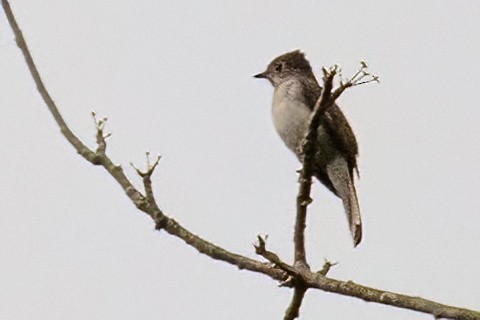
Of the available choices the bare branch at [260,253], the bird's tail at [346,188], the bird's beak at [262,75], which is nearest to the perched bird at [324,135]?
the bird's tail at [346,188]

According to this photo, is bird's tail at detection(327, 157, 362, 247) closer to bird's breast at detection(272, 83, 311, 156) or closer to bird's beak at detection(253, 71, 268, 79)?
bird's breast at detection(272, 83, 311, 156)

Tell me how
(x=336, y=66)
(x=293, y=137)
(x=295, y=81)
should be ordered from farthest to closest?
(x=295, y=81), (x=293, y=137), (x=336, y=66)

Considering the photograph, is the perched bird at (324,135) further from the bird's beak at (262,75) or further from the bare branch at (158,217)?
the bare branch at (158,217)

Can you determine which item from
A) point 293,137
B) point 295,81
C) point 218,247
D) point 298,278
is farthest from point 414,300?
point 295,81

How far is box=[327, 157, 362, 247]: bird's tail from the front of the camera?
8.60 meters

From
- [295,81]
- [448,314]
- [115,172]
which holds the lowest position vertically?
[448,314]

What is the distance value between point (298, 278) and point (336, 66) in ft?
4.36

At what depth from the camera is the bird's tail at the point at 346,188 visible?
8602 millimetres

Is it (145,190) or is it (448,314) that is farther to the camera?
(145,190)

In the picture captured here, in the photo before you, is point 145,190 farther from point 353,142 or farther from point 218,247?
point 353,142

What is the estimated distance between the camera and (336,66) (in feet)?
18.9

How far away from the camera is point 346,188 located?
949cm

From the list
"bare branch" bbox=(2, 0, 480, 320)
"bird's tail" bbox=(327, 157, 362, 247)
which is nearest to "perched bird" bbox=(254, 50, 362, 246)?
"bird's tail" bbox=(327, 157, 362, 247)

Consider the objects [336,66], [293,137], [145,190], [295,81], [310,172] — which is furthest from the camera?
[295,81]
